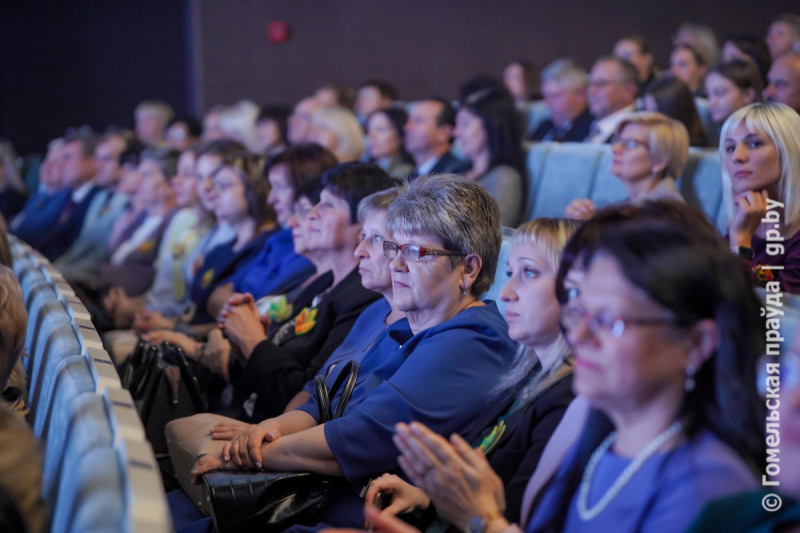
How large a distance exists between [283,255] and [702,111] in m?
2.82

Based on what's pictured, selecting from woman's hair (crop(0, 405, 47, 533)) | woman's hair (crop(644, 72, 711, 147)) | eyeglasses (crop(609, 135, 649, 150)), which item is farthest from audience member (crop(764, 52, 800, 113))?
woman's hair (crop(0, 405, 47, 533))

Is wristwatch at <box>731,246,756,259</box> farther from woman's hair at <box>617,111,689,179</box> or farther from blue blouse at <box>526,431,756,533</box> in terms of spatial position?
blue blouse at <box>526,431,756,533</box>

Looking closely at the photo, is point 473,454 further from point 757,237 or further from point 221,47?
point 221,47

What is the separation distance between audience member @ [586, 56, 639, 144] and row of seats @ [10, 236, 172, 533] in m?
3.60

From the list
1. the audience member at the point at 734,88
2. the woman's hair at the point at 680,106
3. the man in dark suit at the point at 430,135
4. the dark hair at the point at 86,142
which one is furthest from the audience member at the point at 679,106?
the dark hair at the point at 86,142

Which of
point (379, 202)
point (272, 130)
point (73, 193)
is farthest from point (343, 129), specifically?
point (379, 202)

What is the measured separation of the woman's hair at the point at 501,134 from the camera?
383 centimetres

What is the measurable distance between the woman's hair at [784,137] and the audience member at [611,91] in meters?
2.27

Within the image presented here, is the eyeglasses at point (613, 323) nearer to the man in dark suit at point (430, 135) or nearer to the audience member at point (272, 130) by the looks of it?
the man in dark suit at point (430, 135)

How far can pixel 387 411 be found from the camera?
5.29ft

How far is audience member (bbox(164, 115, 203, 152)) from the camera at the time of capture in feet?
19.5

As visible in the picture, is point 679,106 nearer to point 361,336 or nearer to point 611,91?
point 611,91

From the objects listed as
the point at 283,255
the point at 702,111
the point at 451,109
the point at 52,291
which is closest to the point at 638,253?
the point at 52,291

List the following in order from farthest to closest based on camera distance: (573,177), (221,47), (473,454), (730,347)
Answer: (221,47) < (573,177) < (473,454) < (730,347)
